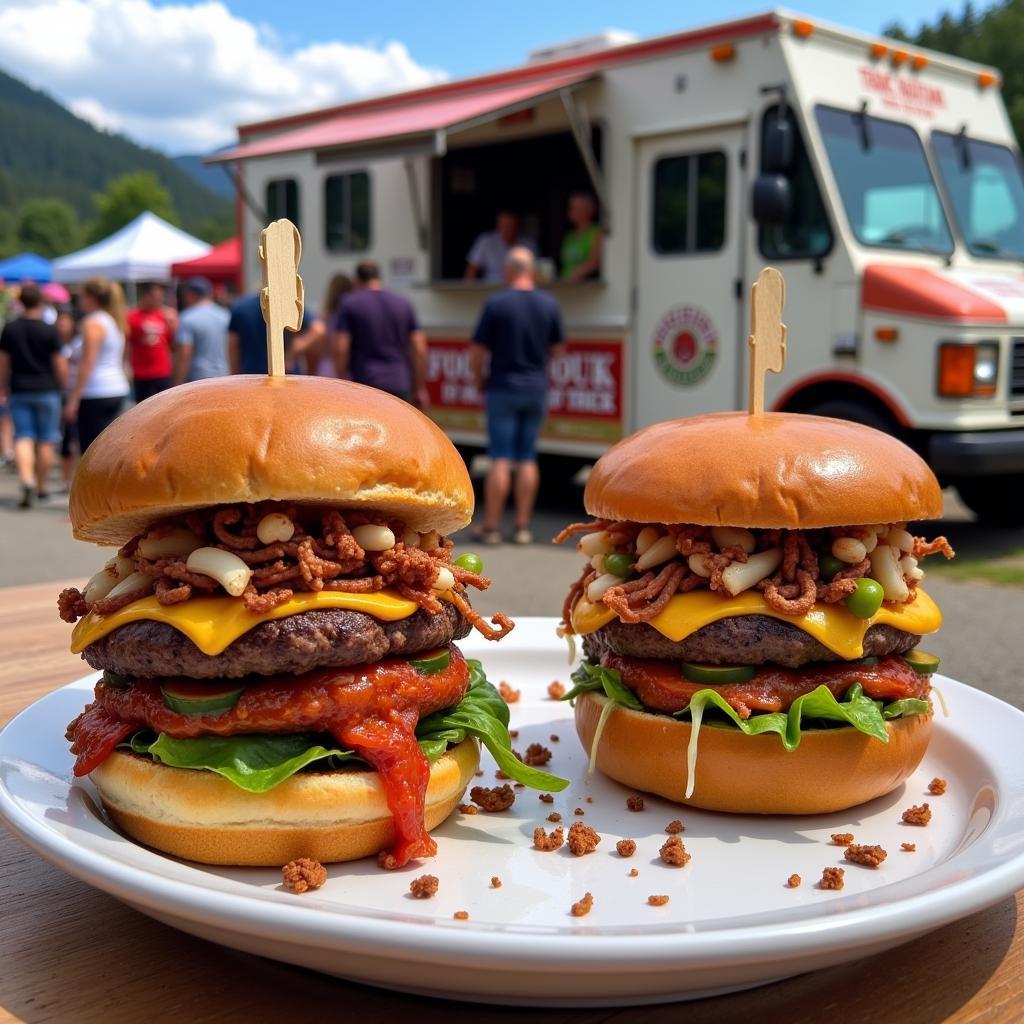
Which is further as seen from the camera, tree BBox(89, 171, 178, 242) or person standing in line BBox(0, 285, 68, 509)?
tree BBox(89, 171, 178, 242)

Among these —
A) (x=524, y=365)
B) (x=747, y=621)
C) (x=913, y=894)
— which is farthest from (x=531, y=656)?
(x=524, y=365)

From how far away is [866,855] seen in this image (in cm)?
211

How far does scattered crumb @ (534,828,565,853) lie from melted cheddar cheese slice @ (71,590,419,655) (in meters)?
0.50

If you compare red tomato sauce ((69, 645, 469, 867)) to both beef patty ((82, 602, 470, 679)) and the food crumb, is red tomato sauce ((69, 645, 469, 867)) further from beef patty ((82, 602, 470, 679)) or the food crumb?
the food crumb

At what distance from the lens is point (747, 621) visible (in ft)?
8.14

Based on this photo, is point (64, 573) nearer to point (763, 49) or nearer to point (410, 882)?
point (763, 49)

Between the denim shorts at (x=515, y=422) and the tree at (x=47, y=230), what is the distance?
116 m

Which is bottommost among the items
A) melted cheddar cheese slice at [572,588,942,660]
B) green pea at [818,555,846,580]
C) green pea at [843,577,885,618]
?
melted cheddar cheese slice at [572,588,942,660]

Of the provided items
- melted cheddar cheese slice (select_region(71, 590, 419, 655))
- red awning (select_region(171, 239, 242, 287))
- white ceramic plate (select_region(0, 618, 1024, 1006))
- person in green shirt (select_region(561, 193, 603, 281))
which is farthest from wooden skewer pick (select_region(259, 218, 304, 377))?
red awning (select_region(171, 239, 242, 287))

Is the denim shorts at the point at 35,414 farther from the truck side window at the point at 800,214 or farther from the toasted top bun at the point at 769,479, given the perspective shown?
the toasted top bun at the point at 769,479

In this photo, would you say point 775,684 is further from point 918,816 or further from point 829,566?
point 918,816

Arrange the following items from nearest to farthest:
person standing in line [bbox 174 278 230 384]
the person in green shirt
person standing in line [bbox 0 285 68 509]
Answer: the person in green shirt → person standing in line [bbox 174 278 230 384] → person standing in line [bbox 0 285 68 509]

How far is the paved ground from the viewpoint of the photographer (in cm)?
605

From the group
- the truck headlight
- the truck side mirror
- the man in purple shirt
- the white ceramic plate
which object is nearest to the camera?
the white ceramic plate
